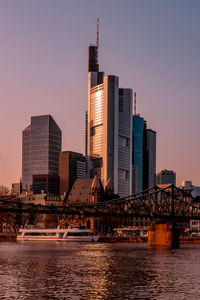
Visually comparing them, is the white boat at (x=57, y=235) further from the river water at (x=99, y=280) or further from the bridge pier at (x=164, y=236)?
the river water at (x=99, y=280)

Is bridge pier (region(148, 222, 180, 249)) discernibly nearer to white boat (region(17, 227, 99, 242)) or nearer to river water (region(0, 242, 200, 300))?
white boat (region(17, 227, 99, 242))

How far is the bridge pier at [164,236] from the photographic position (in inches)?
5069

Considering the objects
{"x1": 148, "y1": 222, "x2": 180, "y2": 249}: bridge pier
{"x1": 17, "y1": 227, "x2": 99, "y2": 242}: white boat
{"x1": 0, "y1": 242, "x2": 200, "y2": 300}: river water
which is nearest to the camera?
{"x1": 0, "y1": 242, "x2": 200, "y2": 300}: river water

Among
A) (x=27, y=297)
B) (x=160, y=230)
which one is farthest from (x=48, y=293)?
(x=160, y=230)

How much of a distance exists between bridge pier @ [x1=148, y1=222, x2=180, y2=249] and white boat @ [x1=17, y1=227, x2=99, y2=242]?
143ft

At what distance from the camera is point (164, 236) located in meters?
132

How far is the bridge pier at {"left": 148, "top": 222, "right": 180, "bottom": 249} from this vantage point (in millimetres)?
128750

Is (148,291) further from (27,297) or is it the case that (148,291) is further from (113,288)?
(27,297)

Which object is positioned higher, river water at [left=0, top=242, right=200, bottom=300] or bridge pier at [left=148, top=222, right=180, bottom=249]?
bridge pier at [left=148, top=222, right=180, bottom=249]

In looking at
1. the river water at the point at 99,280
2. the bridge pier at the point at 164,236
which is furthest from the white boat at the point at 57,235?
the river water at the point at 99,280

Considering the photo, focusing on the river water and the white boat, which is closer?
the river water

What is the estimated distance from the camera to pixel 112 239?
18712 cm

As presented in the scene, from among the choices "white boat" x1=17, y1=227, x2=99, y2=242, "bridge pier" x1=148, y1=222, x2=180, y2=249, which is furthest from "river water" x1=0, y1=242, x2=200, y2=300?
"white boat" x1=17, y1=227, x2=99, y2=242

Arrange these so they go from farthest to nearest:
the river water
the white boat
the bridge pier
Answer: the white boat
the bridge pier
the river water
